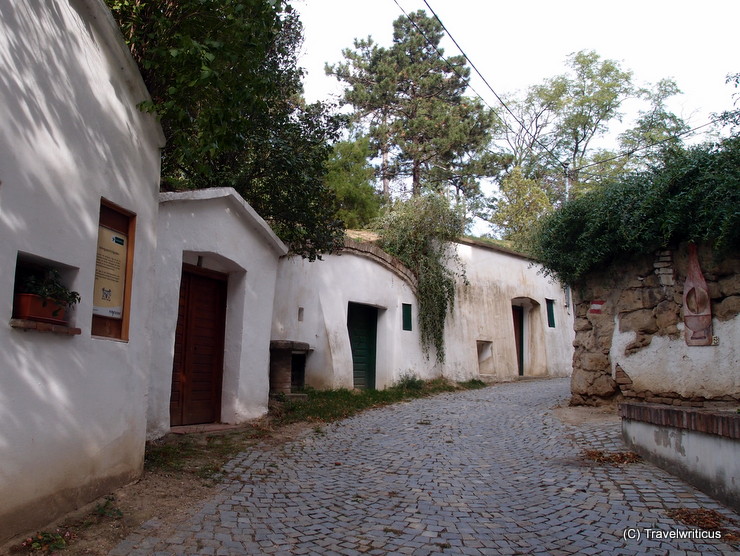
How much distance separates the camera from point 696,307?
8086mm

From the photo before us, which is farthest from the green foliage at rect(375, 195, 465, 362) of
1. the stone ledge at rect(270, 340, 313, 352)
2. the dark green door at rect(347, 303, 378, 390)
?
the stone ledge at rect(270, 340, 313, 352)

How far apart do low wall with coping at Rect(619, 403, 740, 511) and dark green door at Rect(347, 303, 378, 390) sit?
782 centimetres

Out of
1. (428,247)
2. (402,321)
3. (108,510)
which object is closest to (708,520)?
(108,510)

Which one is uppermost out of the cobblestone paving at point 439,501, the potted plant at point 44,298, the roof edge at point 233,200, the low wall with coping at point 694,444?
Result: the roof edge at point 233,200

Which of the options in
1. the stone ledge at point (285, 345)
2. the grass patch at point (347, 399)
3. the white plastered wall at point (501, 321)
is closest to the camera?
the grass patch at point (347, 399)

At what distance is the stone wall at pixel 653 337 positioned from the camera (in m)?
7.78

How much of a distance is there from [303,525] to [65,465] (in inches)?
70.7

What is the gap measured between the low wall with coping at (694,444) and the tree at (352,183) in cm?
1345

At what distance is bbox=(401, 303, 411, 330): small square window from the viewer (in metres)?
14.6

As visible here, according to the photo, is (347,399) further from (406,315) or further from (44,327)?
(44,327)

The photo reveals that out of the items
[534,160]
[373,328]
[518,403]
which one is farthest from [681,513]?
[534,160]

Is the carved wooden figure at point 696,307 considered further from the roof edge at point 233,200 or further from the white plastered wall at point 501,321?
the white plastered wall at point 501,321

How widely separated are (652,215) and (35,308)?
7.90 metres

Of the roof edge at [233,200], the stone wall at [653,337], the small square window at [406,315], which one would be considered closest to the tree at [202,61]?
the roof edge at [233,200]
